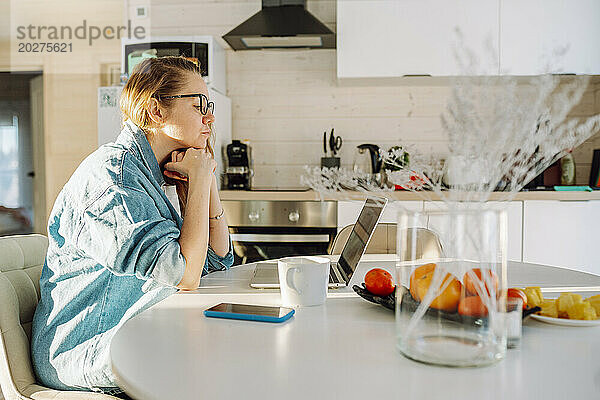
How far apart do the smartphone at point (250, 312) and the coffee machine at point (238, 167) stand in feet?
7.91

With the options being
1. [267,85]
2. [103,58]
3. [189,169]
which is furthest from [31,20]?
[189,169]

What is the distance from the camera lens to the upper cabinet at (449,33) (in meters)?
3.30

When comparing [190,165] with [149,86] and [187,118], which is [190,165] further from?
[149,86]

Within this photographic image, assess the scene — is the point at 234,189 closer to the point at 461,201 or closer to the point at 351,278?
the point at 351,278

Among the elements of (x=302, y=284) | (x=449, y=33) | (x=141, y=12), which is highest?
(x=141, y=12)

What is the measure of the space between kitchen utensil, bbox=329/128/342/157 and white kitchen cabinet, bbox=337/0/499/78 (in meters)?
0.47

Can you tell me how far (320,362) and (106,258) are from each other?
20.9 inches

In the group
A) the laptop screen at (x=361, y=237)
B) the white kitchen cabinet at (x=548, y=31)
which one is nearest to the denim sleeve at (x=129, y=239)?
the laptop screen at (x=361, y=237)

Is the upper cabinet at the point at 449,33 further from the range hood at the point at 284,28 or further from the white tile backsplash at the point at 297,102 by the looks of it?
the white tile backsplash at the point at 297,102

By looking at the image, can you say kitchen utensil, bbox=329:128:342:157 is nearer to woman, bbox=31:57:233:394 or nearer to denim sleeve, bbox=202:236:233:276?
denim sleeve, bbox=202:236:233:276

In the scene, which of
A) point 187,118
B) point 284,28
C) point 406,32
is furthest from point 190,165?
point 406,32

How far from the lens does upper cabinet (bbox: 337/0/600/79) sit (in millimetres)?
3301

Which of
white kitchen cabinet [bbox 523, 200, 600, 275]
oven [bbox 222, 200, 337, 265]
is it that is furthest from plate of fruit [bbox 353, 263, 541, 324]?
white kitchen cabinet [bbox 523, 200, 600, 275]

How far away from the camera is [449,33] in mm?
3348
